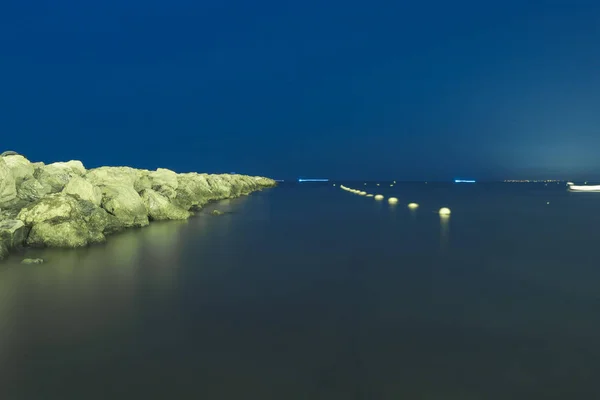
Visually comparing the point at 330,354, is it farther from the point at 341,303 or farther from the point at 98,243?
the point at 98,243

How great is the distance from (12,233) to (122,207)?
23.1ft

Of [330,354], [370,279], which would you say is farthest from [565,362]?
[370,279]

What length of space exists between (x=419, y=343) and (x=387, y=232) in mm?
14253

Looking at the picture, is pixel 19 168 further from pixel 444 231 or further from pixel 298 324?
pixel 444 231

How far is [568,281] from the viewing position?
10.9 metres

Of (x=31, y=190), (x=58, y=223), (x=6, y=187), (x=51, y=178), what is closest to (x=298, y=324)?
(x=58, y=223)

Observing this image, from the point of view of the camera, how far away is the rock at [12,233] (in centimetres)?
1306

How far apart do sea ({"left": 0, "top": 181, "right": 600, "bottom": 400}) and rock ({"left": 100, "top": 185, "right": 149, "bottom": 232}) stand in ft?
17.2

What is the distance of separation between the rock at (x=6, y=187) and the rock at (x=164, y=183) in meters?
12.0

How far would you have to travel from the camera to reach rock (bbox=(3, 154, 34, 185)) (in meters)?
17.0

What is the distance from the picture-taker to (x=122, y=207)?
20203 mm

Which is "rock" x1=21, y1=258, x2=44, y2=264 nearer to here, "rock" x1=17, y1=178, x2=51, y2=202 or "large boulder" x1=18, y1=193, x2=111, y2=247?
"large boulder" x1=18, y1=193, x2=111, y2=247

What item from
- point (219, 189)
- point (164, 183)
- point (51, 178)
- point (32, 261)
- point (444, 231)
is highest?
point (51, 178)

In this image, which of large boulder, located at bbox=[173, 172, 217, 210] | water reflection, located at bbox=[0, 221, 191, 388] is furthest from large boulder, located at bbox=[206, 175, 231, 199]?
water reflection, located at bbox=[0, 221, 191, 388]
